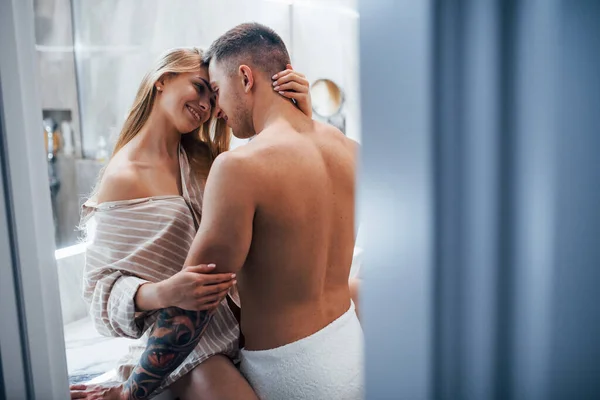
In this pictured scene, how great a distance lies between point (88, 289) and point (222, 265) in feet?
1.73

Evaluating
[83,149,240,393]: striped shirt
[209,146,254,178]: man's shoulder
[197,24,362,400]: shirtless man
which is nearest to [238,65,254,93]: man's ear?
[197,24,362,400]: shirtless man

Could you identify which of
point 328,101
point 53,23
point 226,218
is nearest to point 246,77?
point 226,218

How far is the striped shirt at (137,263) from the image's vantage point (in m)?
1.40

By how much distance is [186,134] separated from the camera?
1.73m

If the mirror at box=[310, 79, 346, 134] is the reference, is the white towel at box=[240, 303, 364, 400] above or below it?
below

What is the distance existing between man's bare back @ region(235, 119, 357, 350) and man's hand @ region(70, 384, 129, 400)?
1.17 ft

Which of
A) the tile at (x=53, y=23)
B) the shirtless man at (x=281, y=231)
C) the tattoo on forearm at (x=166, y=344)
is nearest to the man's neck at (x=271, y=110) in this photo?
the shirtless man at (x=281, y=231)

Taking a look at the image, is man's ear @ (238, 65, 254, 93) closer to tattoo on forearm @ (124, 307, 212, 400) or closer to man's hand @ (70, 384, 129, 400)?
tattoo on forearm @ (124, 307, 212, 400)

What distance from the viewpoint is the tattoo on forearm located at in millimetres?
1278

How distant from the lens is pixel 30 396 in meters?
0.73

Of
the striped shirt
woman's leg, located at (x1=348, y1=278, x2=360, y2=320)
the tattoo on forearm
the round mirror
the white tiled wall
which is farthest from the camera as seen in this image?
the round mirror

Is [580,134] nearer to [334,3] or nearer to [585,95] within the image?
[585,95]

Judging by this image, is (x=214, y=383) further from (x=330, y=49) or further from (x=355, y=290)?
(x=330, y=49)

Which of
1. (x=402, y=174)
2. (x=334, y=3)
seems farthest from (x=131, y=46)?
(x=402, y=174)
